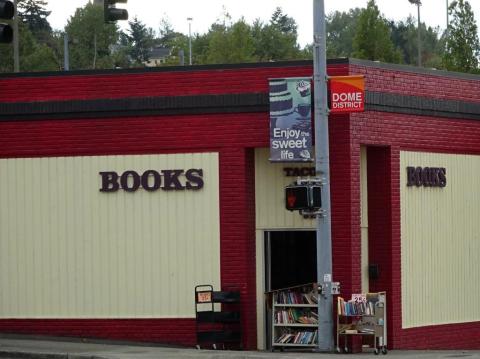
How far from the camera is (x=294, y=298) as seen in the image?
81.7 feet

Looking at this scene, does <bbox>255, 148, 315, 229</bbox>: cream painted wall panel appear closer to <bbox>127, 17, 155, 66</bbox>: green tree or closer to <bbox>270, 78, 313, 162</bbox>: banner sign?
<bbox>270, 78, 313, 162</bbox>: banner sign

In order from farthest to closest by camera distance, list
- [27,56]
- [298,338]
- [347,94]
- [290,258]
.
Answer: [27,56] → [290,258] → [298,338] → [347,94]

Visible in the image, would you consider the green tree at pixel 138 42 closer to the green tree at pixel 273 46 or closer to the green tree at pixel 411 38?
the green tree at pixel 411 38

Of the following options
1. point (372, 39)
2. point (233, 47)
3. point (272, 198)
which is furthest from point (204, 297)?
point (233, 47)

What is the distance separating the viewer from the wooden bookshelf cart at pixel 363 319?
23266 mm

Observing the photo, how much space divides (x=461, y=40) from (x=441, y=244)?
34.3 m

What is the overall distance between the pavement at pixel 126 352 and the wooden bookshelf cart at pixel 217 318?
19.1 inches

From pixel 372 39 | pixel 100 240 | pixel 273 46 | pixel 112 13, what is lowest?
pixel 100 240

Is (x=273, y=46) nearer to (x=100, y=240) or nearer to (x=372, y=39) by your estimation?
(x=372, y=39)

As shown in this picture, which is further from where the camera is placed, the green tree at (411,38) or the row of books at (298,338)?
the green tree at (411,38)

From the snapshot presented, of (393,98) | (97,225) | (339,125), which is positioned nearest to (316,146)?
(339,125)

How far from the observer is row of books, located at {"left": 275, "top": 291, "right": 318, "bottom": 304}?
24812mm

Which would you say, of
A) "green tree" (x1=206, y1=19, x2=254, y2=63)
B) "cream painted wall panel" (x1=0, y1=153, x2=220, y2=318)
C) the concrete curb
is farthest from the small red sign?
"green tree" (x1=206, y1=19, x2=254, y2=63)

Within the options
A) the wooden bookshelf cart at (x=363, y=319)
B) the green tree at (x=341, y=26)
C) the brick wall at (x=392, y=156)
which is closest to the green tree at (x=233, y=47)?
the brick wall at (x=392, y=156)
